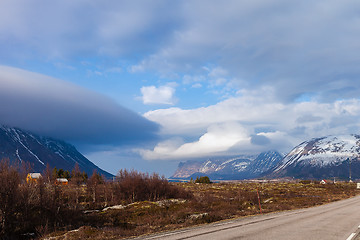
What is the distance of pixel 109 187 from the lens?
38.6 m

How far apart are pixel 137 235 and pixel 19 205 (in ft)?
23.2

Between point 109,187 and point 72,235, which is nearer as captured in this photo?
point 72,235

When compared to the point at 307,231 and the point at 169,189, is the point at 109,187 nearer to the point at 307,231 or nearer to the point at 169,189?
the point at 169,189

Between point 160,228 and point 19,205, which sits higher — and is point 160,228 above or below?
below

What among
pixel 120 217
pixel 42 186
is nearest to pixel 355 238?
pixel 120 217

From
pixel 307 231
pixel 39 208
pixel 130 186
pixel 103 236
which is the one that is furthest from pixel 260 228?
pixel 130 186

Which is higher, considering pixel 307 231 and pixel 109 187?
pixel 109 187

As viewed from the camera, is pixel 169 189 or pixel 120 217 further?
pixel 169 189

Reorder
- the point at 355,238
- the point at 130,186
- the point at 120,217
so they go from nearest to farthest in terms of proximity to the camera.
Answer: the point at 355,238, the point at 120,217, the point at 130,186

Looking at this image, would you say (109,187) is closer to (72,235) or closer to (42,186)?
(42,186)

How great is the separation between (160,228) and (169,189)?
68.8 feet

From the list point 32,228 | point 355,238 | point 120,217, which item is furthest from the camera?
point 120,217

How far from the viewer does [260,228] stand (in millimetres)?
15359

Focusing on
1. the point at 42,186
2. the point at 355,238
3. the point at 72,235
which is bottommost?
the point at 355,238
